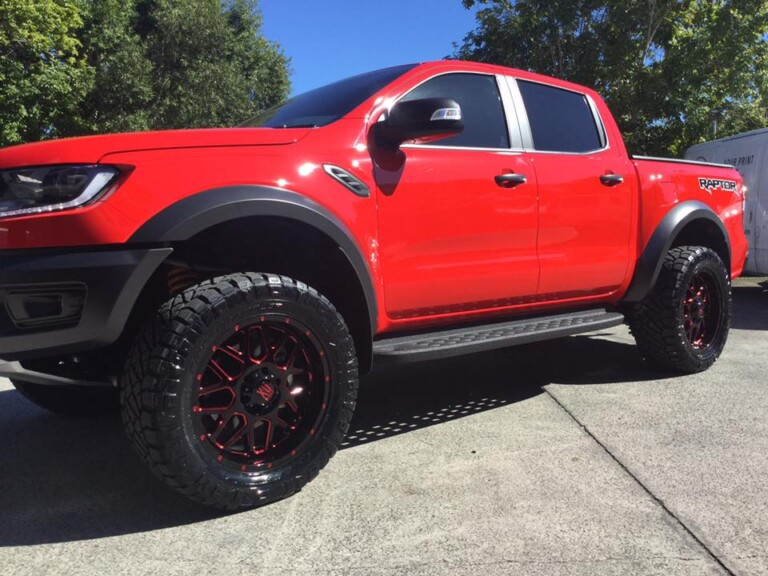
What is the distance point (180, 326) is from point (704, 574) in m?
1.95

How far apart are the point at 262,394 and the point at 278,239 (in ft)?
2.26

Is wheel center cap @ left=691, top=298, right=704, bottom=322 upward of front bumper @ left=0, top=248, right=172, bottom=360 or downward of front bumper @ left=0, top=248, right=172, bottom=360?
downward

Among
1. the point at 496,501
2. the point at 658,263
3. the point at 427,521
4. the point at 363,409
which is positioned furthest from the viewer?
the point at 658,263

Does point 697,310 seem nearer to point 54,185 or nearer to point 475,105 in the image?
point 475,105

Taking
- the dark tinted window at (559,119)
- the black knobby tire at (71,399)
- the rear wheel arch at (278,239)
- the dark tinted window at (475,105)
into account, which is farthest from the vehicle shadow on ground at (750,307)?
the black knobby tire at (71,399)

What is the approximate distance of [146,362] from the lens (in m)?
2.27

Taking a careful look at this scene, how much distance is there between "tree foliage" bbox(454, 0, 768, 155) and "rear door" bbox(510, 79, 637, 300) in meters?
9.93

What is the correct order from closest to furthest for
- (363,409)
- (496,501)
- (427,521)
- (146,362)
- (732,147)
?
(146,362), (427,521), (496,501), (363,409), (732,147)

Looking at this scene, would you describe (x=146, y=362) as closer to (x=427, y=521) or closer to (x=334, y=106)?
(x=427, y=521)

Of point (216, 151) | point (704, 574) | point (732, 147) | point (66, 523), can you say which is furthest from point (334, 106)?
point (732, 147)

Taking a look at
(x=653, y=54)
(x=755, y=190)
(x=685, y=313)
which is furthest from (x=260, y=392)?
(x=653, y=54)

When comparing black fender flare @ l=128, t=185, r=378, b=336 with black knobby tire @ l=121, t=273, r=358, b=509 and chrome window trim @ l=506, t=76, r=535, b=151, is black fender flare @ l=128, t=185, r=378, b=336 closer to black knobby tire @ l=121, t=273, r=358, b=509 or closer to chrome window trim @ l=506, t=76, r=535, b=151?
black knobby tire @ l=121, t=273, r=358, b=509

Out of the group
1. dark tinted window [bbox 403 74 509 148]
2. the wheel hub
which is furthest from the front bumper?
dark tinted window [bbox 403 74 509 148]

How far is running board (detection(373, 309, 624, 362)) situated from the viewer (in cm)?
295
